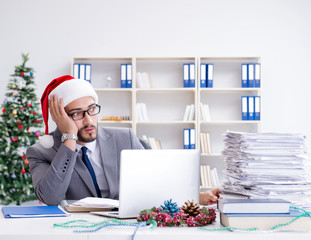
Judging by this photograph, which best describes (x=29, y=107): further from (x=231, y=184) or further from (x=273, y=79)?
(x=231, y=184)

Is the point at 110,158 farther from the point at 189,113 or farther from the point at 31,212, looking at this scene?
the point at 189,113

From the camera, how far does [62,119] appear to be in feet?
7.12

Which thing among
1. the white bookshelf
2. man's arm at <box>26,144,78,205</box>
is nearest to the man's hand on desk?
man's arm at <box>26,144,78,205</box>

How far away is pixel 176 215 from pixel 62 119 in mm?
990

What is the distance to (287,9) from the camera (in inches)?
209

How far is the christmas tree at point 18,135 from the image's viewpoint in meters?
4.68

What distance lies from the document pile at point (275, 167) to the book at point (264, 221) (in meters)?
0.24

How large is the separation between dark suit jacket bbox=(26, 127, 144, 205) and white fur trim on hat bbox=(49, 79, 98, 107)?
18 cm

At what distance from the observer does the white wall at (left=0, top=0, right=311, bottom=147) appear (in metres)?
5.27

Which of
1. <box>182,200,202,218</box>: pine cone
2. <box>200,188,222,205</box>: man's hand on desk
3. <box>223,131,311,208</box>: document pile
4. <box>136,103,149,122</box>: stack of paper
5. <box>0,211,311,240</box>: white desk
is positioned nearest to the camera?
<box>0,211,311,240</box>: white desk

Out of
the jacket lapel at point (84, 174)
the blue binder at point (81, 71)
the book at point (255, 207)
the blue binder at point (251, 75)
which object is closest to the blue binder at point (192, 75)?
the blue binder at point (251, 75)

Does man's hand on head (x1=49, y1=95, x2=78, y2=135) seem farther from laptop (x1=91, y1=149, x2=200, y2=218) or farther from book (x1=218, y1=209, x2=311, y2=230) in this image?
book (x1=218, y1=209, x2=311, y2=230)

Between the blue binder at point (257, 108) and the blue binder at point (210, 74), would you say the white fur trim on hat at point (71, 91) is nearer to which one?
the blue binder at point (210, 74)

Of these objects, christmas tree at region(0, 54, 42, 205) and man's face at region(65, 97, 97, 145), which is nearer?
man's face at region(65, 97, 97, 145)
